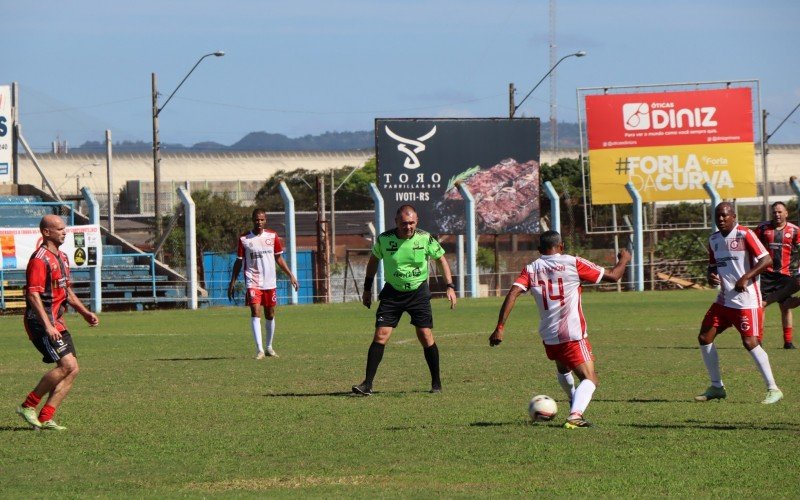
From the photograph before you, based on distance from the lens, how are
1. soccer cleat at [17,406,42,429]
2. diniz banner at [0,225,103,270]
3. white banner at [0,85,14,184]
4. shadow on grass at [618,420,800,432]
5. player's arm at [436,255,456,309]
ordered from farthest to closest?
white banner at [0,85,14,184], diniz banner at [0,225,103,270], player's arm at [436,255,456,309], soccer cleat at [17,406,42,429], shadow on grass at [618,420,800,432]

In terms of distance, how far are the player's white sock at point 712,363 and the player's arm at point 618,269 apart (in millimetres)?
2464

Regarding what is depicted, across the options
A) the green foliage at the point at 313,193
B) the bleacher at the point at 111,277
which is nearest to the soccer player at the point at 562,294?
the bleacher at the point at 111,277

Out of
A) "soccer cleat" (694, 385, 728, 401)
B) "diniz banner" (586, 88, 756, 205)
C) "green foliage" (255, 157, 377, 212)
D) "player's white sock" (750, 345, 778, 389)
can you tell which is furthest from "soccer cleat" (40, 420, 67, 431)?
"green foliage" (255, 157, 377, 212)

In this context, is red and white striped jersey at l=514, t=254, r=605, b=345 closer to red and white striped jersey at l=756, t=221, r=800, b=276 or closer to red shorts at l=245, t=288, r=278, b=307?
red shorts at l=245, t=288, r=278, b=307

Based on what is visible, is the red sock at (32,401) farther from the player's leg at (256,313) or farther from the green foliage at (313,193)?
the green foliage at (313,193)

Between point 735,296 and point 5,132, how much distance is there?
32.3 metres

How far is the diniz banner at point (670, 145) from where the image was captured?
46.4m

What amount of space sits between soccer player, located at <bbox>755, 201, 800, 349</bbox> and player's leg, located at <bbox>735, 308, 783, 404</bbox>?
6239mm

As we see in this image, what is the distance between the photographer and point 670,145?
4656 centimetres

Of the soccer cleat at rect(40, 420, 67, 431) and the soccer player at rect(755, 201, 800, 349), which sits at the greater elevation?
the soccer player at rect(755, 201, 800, 349)

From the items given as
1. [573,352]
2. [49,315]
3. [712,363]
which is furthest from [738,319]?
[49,315]

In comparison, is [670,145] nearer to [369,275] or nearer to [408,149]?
[408,149]

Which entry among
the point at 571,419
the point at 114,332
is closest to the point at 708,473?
the point at 571,419

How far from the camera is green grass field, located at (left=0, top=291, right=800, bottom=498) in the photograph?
802 centimetres
